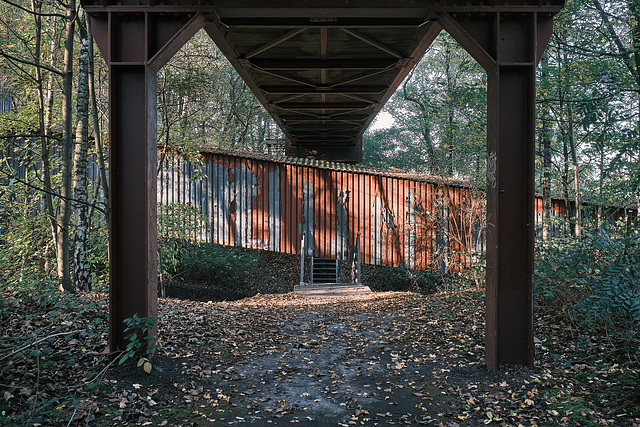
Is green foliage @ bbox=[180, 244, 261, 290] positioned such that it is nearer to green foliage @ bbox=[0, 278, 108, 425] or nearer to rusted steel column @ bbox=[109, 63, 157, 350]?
green foliage @ bbox=[0, 278, 108, 425]

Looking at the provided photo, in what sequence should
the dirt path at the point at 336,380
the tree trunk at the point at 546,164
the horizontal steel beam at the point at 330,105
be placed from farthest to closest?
the horizontal steel beam at the point at 330,105, the tree trunk at the point at 546,164, the dirt path at the point at 336,380

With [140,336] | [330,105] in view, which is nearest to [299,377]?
[140,336]

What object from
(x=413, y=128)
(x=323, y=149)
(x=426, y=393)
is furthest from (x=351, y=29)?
(x=413, y=128)

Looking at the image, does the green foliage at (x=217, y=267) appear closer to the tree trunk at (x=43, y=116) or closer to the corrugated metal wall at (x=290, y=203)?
the corrugated metal wall at (x=290, y=203)

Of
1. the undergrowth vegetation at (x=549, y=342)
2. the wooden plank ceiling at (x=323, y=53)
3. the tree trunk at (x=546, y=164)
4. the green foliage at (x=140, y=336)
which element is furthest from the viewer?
the tree trunk at (x=546, y=164)

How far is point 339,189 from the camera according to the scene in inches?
591

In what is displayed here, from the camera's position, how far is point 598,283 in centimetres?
465

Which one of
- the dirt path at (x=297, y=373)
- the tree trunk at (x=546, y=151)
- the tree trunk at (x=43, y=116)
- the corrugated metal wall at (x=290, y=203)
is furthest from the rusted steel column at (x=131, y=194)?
the corrugated metal wall at (x=290, y=203)

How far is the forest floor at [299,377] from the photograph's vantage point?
3.53 m

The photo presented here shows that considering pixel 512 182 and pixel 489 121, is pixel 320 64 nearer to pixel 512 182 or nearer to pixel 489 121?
pixel 489 121

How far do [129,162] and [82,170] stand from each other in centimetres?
418

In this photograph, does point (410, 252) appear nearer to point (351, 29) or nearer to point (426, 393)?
point (351, 29)

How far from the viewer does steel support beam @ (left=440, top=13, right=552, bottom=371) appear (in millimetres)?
4473

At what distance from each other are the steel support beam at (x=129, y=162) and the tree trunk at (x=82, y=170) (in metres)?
3.67
